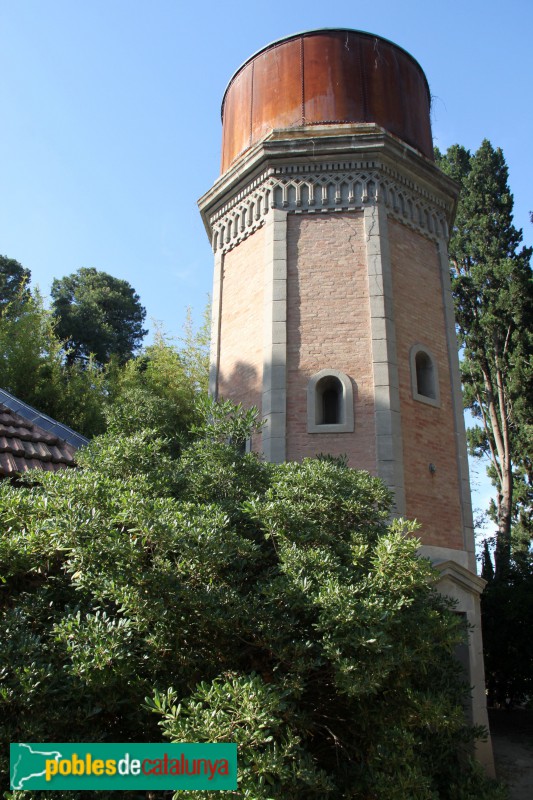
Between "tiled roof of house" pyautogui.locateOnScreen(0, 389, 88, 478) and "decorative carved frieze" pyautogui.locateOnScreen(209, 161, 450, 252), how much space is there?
5.08 metres

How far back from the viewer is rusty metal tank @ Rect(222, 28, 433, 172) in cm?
1125

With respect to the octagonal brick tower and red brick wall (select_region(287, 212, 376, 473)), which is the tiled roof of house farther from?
red brick wall (select_region(287, 212, 376, 473))

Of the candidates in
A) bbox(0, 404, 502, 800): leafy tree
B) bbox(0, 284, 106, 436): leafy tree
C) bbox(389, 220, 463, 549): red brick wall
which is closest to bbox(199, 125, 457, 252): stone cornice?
bbox(389, 220, 463, 549): red brick wall

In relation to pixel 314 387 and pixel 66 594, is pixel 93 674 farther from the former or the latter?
pixel 314 387

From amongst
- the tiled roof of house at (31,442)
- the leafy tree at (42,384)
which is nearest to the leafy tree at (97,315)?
the leafy tree at (42,384)

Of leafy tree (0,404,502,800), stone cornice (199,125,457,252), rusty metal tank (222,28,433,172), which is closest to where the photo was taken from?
leafy tree (0,404,502,800)

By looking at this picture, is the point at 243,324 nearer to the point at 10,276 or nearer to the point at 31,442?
the point at 31,442

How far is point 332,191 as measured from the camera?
10617mm

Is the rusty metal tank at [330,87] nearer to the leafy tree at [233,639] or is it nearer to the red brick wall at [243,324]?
the red brick wall at [243,324]

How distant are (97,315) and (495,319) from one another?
17.8 meters

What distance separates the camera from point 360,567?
5.00m

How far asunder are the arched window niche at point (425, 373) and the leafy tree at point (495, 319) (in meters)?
8.99

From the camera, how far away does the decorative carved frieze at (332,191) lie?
10.5 m

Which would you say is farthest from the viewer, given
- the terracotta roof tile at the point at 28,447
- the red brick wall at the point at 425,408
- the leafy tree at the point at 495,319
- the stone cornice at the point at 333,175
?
the leafy tree at the point at 495,319
